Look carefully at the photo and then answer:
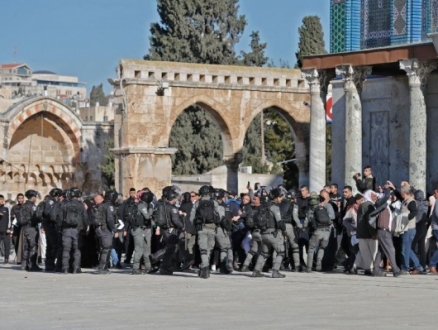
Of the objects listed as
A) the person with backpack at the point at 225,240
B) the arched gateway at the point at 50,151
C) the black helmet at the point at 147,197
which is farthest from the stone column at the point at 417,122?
the arched gateway at the point at 50,151

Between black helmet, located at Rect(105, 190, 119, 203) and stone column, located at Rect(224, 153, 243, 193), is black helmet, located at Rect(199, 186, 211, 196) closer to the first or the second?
black helmet, located at Rect(105, 190, 119, 203)

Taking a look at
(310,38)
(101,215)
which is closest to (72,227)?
(101,215)

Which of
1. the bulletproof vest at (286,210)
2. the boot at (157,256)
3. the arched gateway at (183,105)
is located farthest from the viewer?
the arched gateway at (183,105)

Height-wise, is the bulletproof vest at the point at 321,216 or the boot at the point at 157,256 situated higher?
the bulletproof vest at the point at 321,216

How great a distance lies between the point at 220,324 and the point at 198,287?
15.9 feet

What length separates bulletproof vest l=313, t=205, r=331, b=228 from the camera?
2025cm

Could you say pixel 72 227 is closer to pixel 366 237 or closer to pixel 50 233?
pixel 50 233

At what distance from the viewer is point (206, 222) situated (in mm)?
19719

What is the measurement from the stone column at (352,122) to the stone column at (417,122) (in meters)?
1.45

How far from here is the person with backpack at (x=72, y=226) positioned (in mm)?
20531

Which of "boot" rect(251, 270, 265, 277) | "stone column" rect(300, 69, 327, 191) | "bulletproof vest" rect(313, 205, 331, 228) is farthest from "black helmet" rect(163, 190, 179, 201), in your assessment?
"stone column" rect(300, 69, 327, 191)

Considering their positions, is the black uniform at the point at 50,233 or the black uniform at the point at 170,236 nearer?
the black uniform at the point at 170,236

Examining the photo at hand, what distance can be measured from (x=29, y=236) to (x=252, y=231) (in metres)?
4.51

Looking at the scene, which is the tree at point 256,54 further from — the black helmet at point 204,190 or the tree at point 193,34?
the black helmet at point 204,190
